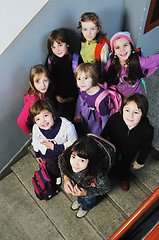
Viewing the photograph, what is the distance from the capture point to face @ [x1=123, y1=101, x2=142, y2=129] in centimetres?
218

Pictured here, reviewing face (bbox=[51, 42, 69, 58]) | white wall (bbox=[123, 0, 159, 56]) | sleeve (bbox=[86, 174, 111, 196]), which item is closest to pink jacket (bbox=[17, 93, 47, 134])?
face (bbox=[51, 42, 69, 58])

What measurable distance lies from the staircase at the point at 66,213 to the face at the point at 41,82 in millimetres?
1302

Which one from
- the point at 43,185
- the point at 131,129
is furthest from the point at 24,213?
the point at 131,129

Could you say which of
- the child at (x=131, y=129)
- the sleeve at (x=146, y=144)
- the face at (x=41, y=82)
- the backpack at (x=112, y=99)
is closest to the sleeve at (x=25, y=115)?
the face at (x=41, y=82)

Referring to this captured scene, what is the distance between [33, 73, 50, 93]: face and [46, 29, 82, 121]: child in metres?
0.37

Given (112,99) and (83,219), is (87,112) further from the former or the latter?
(83,219)

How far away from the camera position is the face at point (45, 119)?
2383mm

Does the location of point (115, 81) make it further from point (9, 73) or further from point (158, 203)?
point (158, 203)

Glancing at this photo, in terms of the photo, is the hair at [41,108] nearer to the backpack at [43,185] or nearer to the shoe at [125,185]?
the backpack at [43,185]

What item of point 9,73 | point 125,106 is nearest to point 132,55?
point 125,106

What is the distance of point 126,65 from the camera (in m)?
2.71

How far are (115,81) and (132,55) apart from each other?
0.36 m

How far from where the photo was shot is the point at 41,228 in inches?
114

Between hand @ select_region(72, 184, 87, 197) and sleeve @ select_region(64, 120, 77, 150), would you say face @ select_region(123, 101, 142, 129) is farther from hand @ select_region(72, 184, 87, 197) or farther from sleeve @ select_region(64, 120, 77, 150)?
hand @ select_region(72, 184, 87, 197)
